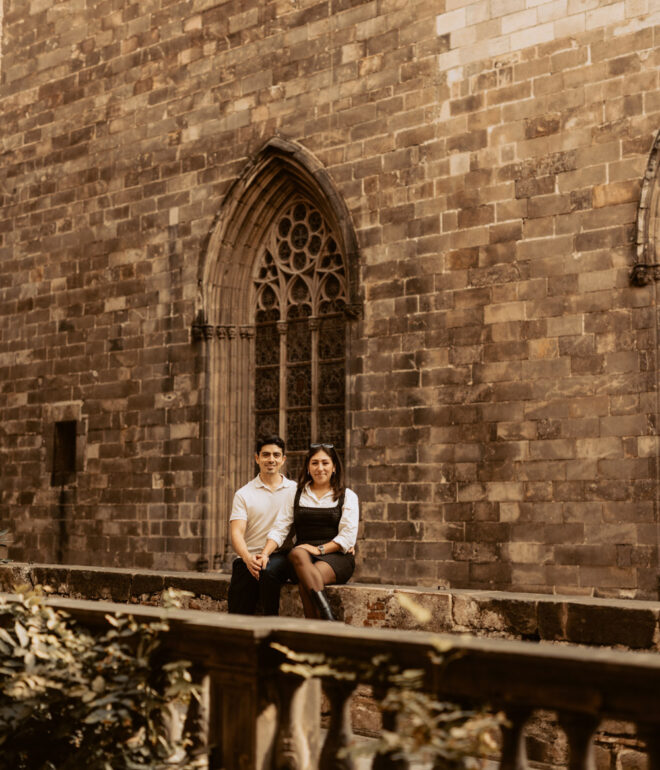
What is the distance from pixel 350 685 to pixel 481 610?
2850 mm

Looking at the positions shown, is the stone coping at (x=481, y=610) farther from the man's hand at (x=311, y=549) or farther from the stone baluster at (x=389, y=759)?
the stone baluster at (x=389, y=759)

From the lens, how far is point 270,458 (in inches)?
257

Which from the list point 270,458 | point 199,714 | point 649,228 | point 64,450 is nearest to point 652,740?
point 199,714

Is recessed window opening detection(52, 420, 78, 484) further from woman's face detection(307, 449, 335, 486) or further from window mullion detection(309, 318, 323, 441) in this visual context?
woman's face detection(307, 449, 335, 486)

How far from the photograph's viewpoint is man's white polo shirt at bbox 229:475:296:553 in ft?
21.6

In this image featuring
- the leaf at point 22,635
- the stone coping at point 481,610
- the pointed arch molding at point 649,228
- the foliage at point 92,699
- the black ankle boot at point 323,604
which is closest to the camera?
the foliage at point 92,699

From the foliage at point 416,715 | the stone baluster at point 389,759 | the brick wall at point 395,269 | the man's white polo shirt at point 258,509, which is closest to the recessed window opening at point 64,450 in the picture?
the brick wall at point 395,269

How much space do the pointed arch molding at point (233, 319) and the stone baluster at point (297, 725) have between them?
28.8 feet

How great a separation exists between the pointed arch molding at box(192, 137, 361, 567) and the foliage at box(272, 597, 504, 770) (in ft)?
29.7

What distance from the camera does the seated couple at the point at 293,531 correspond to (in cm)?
625

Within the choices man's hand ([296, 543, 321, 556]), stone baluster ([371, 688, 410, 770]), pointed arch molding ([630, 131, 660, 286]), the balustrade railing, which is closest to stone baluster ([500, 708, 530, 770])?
the balustrade railing

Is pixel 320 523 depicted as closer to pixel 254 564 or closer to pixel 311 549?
pixel 311 549

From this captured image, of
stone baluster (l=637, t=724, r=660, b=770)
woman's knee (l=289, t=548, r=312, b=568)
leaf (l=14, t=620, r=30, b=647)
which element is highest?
woman's knee (l=289, t=548, r=312, b=568)

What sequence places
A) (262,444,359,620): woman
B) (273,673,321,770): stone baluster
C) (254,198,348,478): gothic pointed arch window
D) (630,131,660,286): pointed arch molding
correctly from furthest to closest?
(254,198,348,478): gothic pointed arch window → (630,131,660,286): pointed arch molding → (262,444,359,620): woman → (273,673,321,770): stone baluster
